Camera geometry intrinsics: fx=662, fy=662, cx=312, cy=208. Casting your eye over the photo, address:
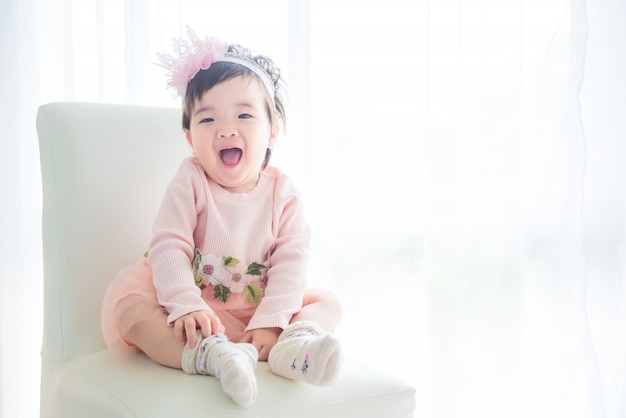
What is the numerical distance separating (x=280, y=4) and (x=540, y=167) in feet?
2.52

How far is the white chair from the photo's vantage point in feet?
3.14

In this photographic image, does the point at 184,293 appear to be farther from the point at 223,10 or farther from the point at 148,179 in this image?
the point at 223,10

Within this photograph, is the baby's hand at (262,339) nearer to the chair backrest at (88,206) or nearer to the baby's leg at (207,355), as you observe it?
the baby's leg at (207,355)

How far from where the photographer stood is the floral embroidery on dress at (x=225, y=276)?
119 cm

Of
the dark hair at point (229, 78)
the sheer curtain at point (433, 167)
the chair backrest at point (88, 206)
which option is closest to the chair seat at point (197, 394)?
the chair backrest at point (88, 206)

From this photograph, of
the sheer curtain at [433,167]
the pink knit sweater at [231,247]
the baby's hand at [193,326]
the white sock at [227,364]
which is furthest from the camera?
the sheer curtain at [433,167]

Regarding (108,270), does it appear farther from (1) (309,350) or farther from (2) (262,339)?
(1) (309,350)

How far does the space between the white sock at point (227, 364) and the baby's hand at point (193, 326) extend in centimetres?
1

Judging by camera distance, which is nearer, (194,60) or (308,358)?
(308,358)

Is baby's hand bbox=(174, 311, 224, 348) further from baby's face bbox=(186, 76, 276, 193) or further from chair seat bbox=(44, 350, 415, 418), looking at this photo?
baby's face bbox=(186, 76, 276, 193)

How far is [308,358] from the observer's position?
948mm

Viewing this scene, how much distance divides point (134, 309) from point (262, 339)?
217 mm

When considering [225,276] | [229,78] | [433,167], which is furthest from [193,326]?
[433,167]

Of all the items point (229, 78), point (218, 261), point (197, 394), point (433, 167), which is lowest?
point (197, 394)
